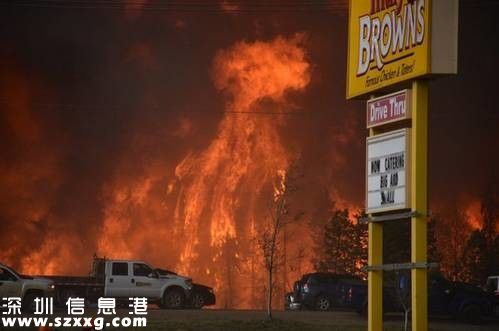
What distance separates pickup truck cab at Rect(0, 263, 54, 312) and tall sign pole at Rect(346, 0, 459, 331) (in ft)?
63.3

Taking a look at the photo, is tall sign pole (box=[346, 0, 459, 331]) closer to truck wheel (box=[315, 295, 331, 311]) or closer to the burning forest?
truck wheel (box=[315, 295, 331, 311])

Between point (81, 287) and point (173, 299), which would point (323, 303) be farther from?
point (81, 287)

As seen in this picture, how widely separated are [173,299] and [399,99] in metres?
22.9

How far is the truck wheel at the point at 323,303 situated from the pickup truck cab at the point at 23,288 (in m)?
11.4

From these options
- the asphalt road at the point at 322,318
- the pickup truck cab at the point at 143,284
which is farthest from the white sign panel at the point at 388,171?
the pickup truck cab at the point at 143,284

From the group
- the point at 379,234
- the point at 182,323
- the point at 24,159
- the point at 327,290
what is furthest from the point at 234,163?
the point at 379,234

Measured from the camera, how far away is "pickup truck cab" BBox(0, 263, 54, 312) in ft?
126

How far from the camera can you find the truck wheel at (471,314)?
132 ft

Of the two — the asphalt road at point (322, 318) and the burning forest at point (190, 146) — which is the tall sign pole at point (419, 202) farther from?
the burning forest at point (190, 146)

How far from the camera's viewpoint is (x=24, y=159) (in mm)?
81500

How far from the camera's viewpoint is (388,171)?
22.0 metres

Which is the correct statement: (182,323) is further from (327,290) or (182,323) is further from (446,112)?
(446,112)

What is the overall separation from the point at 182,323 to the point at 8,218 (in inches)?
1846

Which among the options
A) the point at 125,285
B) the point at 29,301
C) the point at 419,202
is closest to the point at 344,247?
the point at 125,285
